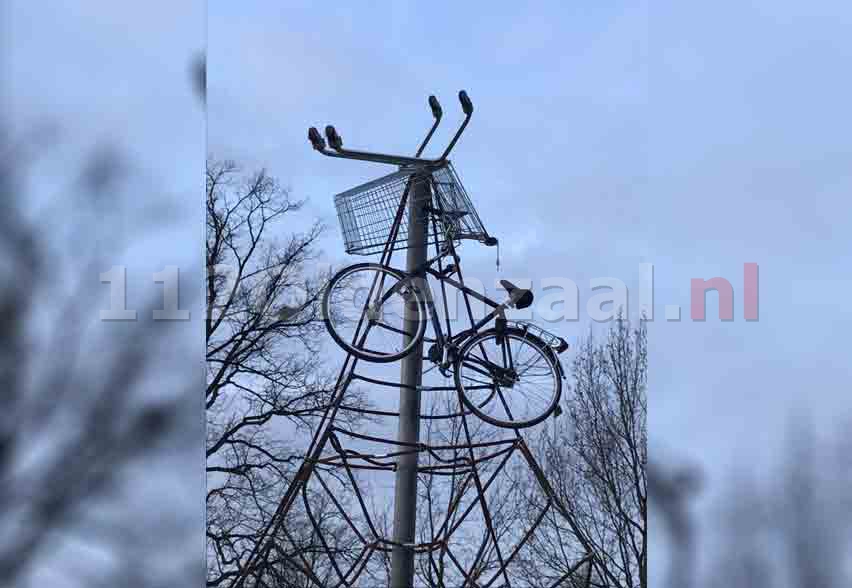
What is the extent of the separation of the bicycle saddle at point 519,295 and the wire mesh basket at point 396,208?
0.83 feet

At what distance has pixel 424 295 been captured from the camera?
3834 millimetres

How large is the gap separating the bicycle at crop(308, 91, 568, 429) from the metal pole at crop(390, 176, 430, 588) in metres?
0.02

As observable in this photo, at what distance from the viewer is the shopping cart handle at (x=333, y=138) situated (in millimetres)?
3824

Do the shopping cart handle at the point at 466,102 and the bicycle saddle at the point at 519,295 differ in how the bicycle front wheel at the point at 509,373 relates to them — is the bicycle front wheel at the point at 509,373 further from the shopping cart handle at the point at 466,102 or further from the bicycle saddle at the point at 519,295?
the shopping cart handle at the point at 466,102

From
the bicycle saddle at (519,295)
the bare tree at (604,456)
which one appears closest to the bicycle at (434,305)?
the bicycle saddle at (519,295)

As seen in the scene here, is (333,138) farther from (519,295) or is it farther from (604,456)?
(604,456)

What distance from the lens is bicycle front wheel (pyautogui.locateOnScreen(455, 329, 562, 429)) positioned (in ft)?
12.1

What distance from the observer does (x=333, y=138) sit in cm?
384

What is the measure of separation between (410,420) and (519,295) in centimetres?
67

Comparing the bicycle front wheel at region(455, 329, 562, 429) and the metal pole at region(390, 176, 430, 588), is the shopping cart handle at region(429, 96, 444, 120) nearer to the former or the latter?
the metal pole at region(390, 176, 430, 588)
